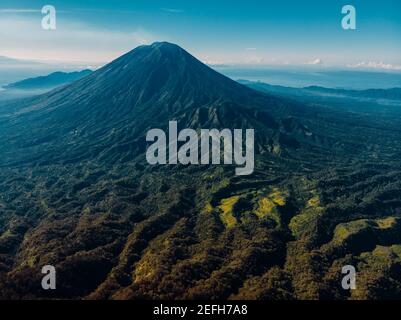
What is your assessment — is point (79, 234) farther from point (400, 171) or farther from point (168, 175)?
point (400, 171)

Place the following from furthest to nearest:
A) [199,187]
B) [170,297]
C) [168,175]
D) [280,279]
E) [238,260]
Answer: [168,175] → [199,187] → [238,260] → [280,279] → [170,297]

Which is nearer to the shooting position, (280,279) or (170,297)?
(170,297)

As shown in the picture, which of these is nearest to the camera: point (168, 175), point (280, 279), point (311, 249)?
point (280, 279)

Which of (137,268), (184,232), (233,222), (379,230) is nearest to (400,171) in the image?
(379,230)
